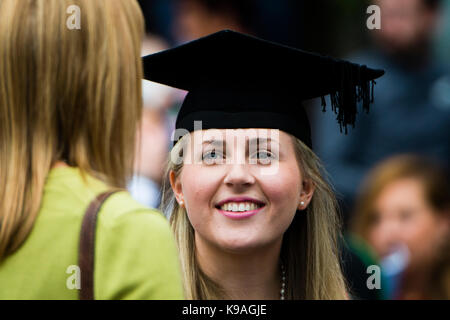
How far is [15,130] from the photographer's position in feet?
5.98

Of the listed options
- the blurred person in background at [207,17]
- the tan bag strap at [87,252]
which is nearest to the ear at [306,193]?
the tan bag strap at [87,252]

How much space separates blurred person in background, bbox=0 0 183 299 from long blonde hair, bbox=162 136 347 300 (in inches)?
48.9

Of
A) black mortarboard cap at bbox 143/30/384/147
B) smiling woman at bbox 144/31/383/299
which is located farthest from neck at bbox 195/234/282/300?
black mortarboard cap at bbox 143/30/384/147

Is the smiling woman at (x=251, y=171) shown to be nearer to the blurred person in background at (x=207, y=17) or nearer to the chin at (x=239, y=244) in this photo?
the chin at (x=239, y=244)

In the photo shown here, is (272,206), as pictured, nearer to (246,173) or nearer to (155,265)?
(246,173)

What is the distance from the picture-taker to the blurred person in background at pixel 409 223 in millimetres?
4531

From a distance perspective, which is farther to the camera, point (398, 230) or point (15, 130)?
point (398, 230)

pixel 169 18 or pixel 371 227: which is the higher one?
pixel 169 18

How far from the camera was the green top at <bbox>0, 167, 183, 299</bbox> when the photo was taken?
1.72 m

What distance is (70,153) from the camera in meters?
1.86

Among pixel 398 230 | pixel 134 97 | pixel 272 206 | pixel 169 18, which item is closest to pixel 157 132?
pixel 169 18

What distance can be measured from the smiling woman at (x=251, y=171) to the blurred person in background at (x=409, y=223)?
1336mm

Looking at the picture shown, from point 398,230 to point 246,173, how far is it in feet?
6.58
